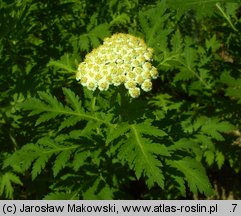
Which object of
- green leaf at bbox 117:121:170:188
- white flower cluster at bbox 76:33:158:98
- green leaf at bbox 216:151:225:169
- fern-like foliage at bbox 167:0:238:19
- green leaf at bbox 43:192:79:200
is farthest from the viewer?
green leaf at bbox 216:151:225:169

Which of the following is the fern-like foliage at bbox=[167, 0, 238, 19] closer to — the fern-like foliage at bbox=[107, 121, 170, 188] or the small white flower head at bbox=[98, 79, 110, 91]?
the small white flower head at bbox=[98, 79, 110, 91]

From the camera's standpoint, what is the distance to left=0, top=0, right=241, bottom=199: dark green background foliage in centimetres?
337

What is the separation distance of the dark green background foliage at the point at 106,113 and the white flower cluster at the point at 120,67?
0.64 feet

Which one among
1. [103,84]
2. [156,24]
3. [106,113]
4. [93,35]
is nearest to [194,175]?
[106,113]

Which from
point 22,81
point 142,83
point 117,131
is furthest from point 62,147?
point 22,81

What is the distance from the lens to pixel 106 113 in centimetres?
357

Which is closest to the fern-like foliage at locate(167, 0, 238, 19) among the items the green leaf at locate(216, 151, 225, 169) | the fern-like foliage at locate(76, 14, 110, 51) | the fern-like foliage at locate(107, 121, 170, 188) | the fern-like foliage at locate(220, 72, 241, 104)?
the fern-like foliage at locate(107, 121, 170, 188)

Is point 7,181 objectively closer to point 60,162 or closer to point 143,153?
point 60,162

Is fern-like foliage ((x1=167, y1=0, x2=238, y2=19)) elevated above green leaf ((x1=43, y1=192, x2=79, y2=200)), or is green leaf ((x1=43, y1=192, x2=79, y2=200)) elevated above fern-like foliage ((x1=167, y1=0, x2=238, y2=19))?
A: fern-like foliage ((x1=167, y1=0, x2=238, y2=19))

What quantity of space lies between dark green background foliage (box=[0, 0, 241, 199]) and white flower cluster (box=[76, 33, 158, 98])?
19 cm

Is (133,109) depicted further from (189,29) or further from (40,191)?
(189,29)

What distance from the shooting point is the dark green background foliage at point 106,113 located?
3.37m

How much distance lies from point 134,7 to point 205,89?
57.5 inches

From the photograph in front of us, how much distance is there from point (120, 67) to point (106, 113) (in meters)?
0.53
